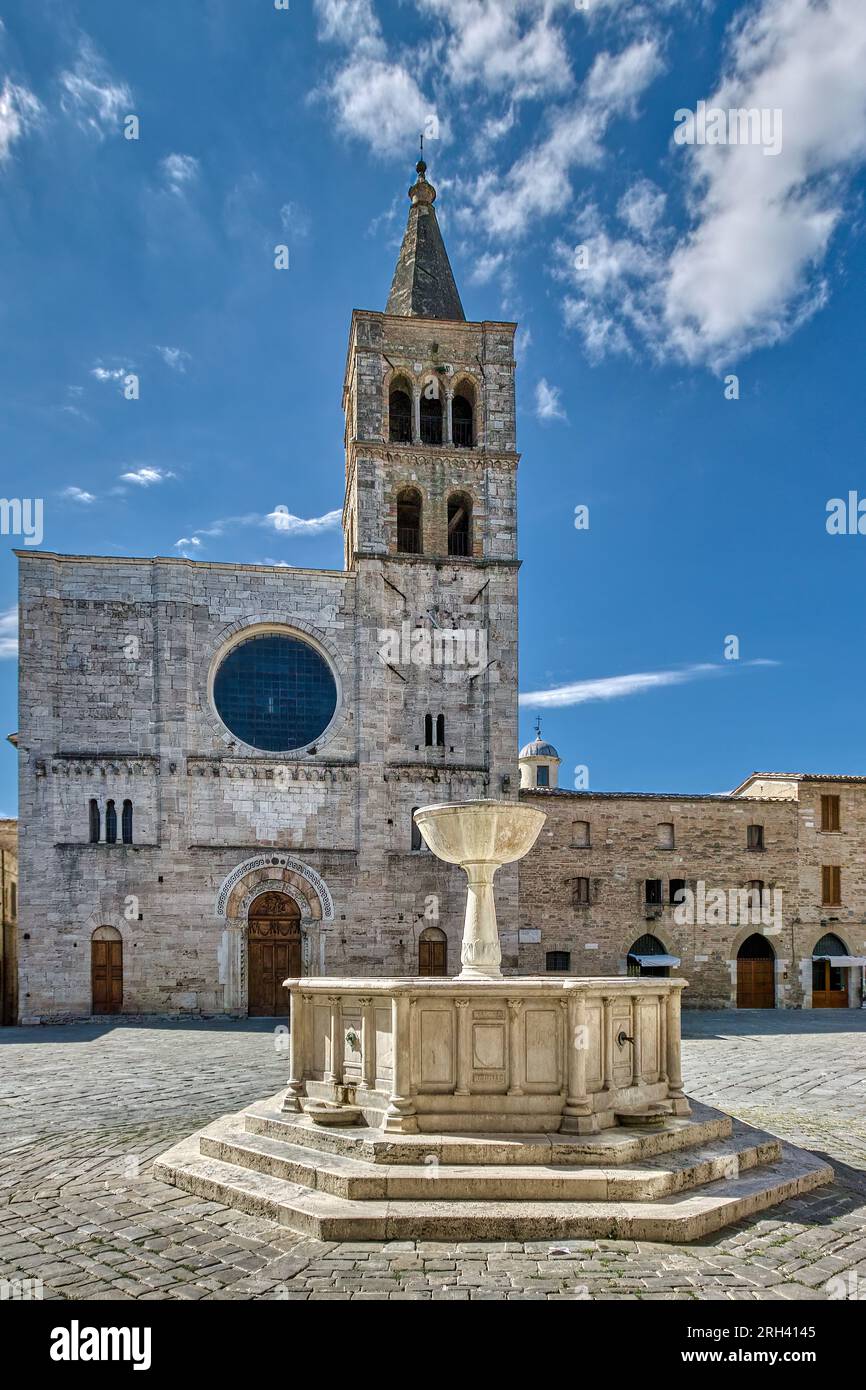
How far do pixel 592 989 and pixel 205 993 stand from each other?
18811 millimetres

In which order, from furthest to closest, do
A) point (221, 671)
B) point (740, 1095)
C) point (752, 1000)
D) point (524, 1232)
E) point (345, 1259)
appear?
point (752, 1000) → point (221, 671) → point (740, 1095) → point (524, 1232) → point (345, 1259)

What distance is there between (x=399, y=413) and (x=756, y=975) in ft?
65.4

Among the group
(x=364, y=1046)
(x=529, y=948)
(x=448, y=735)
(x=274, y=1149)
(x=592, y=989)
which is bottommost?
(x=529, y=948)

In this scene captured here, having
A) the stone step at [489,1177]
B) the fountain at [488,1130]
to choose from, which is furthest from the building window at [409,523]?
the stone step at [489,1177]

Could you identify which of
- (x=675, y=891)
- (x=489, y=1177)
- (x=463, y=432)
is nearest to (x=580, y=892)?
(x=675, y=891)

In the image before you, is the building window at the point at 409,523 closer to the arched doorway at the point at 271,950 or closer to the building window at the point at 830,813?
the arched doorway at the point at 271,950

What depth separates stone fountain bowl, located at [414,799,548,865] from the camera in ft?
33.9

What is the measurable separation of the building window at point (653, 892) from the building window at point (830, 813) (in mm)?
5776

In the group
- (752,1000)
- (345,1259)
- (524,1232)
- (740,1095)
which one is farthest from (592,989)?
(752,1000)

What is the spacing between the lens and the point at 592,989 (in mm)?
7977

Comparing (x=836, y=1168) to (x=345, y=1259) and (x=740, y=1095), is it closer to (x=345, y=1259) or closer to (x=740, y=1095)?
(x=740, y=1095)

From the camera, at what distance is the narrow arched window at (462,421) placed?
97.5 feet

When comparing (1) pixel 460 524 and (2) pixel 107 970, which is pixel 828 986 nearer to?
(1) pixel 460 524

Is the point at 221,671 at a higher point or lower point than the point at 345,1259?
higher
